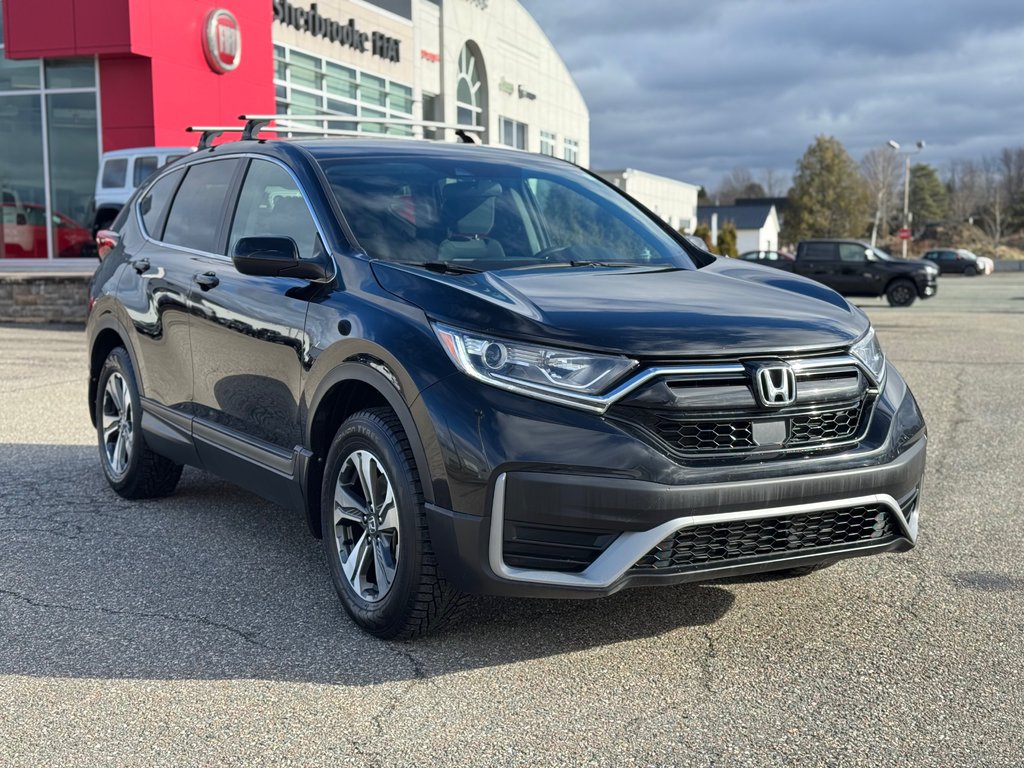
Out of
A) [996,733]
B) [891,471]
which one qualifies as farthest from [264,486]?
[996,733]

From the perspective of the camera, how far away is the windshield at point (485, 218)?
4512mm

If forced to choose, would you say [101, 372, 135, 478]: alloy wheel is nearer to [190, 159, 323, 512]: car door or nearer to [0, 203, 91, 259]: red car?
[190, 159, 323, 512]: car door

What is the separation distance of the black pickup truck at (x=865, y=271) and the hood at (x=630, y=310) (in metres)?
25.1

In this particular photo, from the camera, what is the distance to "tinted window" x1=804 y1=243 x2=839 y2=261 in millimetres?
28984

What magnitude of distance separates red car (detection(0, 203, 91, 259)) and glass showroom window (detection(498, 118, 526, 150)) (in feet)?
68.4

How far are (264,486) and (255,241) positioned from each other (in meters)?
1.03

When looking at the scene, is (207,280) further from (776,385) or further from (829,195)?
(829,195)

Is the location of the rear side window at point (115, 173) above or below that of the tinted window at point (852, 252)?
above

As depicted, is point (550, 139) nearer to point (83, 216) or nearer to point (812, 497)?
point (83, 216)

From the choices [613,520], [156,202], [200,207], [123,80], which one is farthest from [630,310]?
[123,80]

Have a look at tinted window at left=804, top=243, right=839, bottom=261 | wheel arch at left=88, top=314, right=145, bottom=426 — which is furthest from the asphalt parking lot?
tinted window at left=804, top=243, right=839, bottom=261

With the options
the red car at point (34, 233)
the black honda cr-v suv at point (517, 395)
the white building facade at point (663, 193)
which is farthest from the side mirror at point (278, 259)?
the white building facade at point (663, 193)

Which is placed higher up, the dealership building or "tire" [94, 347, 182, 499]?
the dealership building

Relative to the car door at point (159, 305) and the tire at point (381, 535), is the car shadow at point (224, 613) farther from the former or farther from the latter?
the car door at point (159, 305)
